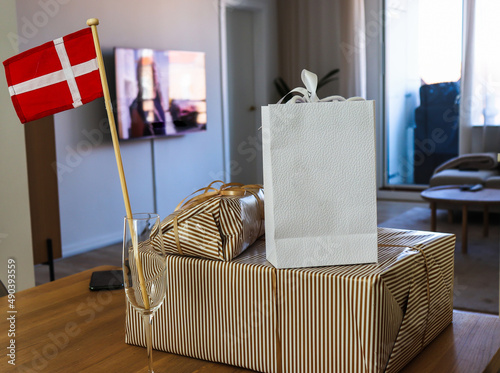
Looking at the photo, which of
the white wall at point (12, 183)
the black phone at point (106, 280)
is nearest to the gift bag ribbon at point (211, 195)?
the black phone at point (106, 280)

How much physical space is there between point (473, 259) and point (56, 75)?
305cm

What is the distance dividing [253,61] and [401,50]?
4.76ft

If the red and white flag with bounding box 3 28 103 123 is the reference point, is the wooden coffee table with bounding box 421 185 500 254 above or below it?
below

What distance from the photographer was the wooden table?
24.6 inches

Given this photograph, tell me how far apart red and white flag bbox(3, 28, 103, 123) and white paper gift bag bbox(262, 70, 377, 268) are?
0.73 feet

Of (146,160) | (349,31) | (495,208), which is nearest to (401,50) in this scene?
(349,31)

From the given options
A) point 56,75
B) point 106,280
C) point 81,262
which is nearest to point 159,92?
point 81,262

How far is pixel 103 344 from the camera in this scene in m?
0.69

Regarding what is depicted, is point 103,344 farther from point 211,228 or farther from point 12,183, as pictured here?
point 12,183

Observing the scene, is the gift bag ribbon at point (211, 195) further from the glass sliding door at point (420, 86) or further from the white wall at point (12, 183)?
the glass sliding door at point (420, 86)

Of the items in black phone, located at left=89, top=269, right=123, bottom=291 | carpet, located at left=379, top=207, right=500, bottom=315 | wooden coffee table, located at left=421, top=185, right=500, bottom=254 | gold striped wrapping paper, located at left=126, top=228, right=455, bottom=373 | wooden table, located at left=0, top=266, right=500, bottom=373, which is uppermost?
gold striped wrapping paper, located at left=126, top=228, right=455, bottom=373

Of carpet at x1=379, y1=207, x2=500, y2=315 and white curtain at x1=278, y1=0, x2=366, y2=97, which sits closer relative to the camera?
carpet at x1=379, y1=207, x2=500, y2=315

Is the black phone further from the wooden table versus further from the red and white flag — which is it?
the red and white flag

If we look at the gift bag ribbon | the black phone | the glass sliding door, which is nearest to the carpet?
the glass sliding door
